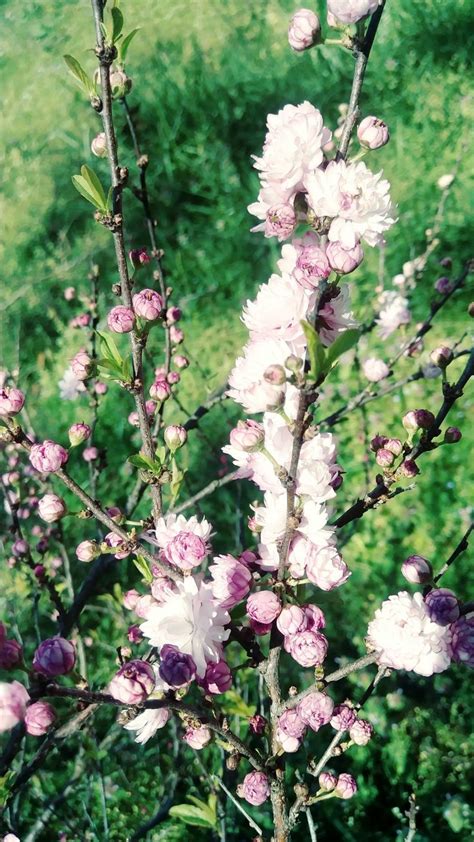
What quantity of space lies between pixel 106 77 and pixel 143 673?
2.11 feet

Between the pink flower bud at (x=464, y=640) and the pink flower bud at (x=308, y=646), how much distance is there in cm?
15

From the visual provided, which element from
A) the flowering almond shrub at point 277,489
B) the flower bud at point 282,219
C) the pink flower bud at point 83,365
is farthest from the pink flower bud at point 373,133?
the pink flower bud at point 83,365

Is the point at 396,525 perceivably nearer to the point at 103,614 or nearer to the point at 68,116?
the point at 103,614

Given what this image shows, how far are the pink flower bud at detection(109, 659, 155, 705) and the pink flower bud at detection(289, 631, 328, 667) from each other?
179 mm

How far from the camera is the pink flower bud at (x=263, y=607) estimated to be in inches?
29.2

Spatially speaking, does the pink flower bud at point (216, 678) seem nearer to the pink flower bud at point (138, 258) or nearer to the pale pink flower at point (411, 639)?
the pale pink flower at point (411, 639)

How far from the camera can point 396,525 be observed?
264cm

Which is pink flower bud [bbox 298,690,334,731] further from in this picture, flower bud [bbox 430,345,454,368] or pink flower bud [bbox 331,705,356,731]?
flower bud [bbox 430,345,454,368]

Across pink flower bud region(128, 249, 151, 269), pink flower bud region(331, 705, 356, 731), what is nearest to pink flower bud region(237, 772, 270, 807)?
Answer: pink flower bud region(331, 705, 356, 731)

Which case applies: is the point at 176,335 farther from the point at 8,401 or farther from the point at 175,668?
the point at 175,668

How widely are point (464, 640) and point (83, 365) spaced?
56 cm

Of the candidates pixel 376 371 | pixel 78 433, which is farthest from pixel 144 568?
pixel 376 371

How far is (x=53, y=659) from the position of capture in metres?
0.65

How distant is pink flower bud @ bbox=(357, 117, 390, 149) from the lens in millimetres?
750
